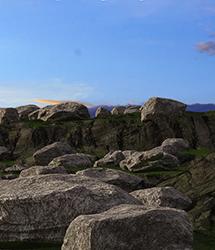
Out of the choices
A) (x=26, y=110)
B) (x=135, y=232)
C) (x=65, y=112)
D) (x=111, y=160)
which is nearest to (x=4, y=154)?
(x=65, y=112)

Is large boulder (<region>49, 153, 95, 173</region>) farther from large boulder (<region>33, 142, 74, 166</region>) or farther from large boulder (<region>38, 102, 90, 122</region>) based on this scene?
large boulder (<region>38, 102, 90, 122</region>)

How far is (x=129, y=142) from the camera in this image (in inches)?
2544

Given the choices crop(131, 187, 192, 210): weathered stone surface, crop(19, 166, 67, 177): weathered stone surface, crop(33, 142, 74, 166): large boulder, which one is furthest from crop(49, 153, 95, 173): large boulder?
crop(131, 187, 192, 210): weathered stone surface

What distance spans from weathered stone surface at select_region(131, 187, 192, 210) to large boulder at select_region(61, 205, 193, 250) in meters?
8.86

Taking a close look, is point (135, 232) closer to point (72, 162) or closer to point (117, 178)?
point (117, 178)


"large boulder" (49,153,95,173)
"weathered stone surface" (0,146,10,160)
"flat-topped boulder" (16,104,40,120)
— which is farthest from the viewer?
"flat-topped boulder" (16,104,40,120)

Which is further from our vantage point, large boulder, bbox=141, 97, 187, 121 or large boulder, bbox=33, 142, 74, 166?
large boulder, bbox=141, 97, 187, 121

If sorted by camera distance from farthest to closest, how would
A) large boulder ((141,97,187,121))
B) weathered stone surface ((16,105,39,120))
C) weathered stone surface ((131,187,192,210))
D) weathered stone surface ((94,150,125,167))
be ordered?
weathered stone surface ((16,105,39,120)) → large boulder ((141,97,187,121)) → weathered stone surface ((94,150,125,167)) → weathered stone surface ((131,187,192,210))

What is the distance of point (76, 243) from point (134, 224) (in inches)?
66.0

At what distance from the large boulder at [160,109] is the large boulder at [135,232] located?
51.5 m

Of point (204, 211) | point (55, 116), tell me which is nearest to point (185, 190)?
point (204, 211)

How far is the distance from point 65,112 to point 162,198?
55.4 m

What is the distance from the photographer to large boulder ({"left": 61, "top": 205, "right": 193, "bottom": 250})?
13.7m

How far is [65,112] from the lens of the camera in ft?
257
